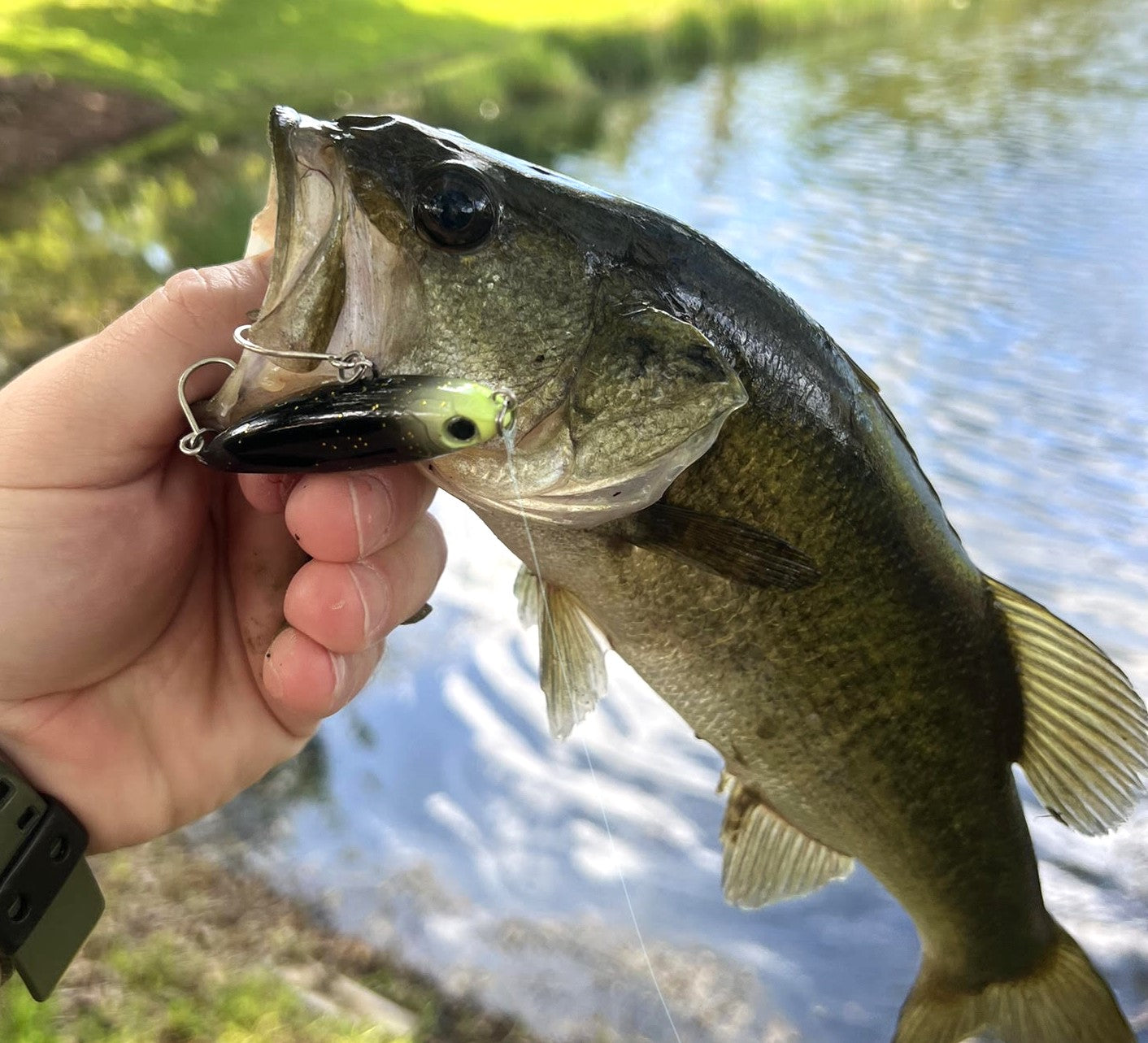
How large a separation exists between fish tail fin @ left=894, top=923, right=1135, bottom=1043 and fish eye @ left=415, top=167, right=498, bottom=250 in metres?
1.73

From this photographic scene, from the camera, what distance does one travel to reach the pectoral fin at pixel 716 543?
1305 mm

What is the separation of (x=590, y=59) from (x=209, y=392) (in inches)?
595

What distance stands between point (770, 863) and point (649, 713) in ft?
5.09

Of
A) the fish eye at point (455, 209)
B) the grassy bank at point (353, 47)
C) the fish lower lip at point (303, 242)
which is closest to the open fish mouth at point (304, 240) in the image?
the fish lower lip at point (303, 242)

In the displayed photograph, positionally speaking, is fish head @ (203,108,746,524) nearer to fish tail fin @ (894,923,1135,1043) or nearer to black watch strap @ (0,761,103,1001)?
black watch strap @ (0,761,103,1001)

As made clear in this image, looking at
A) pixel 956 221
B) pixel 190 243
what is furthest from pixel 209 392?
pixel 190 243

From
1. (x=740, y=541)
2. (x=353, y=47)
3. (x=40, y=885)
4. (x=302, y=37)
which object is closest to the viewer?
(x=740, y=541)

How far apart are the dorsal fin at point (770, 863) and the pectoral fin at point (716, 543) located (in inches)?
23.8

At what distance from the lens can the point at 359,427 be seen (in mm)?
1066

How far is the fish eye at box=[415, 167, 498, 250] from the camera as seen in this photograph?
3.88ft

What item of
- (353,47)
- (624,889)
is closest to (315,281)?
(624,889)

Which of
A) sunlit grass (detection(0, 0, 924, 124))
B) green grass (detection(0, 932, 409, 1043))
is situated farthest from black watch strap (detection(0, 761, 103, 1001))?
sunlit grass (detection(0, 0, 924, 124))

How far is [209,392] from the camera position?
138 cm

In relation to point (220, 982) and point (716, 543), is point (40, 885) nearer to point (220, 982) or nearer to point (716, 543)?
point (220, 982)
